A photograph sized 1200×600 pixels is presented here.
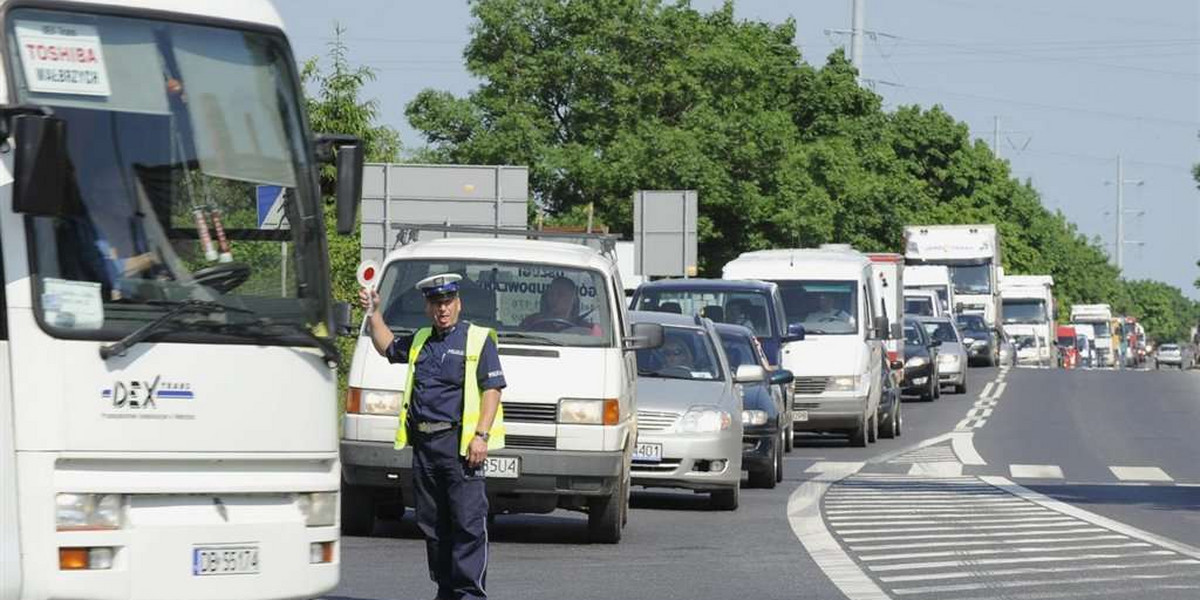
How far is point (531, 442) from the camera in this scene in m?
16.6

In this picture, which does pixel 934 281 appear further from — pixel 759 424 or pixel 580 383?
pixel 580 383

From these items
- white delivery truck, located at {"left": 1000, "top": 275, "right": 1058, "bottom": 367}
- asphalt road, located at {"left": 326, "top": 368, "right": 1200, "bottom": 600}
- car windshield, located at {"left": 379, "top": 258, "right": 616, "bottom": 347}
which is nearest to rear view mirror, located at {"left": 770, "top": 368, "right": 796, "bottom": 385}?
asphalt road, located at {"left": 326, "top": 368, "right": 1200, "bottom": 600}

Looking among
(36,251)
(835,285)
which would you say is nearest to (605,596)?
(36,251)

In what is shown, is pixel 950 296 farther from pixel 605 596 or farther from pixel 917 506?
pixel 605 596

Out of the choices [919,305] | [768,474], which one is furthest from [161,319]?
[919,305]

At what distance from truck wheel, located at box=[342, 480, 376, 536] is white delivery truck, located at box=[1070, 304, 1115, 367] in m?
113

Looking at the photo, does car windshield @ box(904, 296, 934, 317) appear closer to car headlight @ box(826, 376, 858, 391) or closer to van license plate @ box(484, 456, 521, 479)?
car headlight @ box(826, 376, 858, 391)

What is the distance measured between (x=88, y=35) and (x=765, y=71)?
67.7 meters

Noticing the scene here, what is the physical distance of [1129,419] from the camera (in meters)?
42.0

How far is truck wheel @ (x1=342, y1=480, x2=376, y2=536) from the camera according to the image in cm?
1716

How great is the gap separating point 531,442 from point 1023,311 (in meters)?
73.4

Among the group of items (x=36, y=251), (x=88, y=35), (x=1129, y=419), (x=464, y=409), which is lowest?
(x=1129, y=419)

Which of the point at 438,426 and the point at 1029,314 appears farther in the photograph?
the point at 1029,314

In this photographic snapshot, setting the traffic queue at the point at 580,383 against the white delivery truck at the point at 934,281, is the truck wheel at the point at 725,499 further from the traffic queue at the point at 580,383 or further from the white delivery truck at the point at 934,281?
the white delivery truck at the point at 934,281
